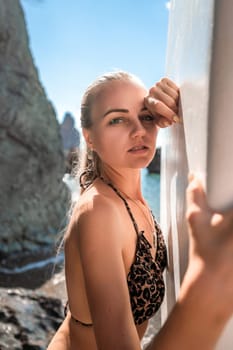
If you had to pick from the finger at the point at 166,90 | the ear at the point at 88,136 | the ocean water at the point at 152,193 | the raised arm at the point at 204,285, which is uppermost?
the finger at the point at 166,90

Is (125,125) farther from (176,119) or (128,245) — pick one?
(128,245)

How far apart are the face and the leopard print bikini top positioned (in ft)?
0.40

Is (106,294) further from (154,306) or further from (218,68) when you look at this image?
(218,68)

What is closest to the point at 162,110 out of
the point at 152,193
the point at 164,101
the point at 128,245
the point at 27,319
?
the point at 164,101

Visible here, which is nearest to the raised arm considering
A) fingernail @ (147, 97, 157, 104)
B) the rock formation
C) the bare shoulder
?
the bare shoulder

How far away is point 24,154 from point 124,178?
483 inches

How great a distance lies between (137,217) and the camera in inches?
45.3

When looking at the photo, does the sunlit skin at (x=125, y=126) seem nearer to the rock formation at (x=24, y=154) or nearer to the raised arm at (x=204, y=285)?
the raised arm at (x=204, y=285)

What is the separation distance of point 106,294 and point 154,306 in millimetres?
363

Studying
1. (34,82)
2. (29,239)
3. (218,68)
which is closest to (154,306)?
(218,68)

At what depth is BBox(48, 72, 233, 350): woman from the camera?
0.59 m

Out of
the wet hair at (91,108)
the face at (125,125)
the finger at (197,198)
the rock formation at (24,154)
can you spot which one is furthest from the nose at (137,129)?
the rock formation at (24,154)

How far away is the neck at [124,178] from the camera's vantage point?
1214 millimetres

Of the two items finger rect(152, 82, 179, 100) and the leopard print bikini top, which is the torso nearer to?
the leopard print bikini top
